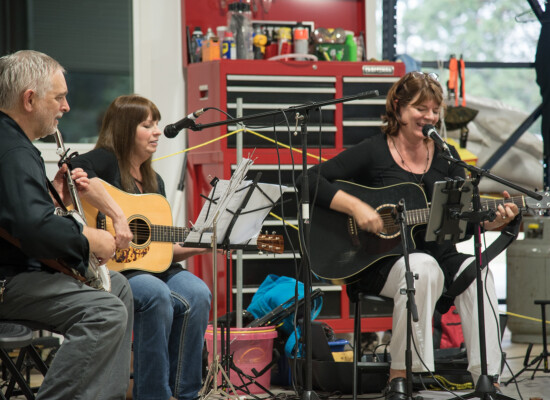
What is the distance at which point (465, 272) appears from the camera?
3340mm

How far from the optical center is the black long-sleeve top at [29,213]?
230 cm

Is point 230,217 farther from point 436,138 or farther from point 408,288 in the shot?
point 436,138

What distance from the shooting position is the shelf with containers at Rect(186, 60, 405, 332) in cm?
471

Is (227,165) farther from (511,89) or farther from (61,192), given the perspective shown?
(511,89)

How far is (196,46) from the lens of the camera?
16.6ft

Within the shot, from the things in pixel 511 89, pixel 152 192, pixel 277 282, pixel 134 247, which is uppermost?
pixel 511 89

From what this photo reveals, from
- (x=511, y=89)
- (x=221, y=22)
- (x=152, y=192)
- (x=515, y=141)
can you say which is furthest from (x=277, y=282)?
(x=511, y=89)

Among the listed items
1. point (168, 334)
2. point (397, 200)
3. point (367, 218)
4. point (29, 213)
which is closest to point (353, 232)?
point (367, 218)

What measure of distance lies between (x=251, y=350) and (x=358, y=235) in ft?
2.74

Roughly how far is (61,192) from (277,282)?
166 centimetres

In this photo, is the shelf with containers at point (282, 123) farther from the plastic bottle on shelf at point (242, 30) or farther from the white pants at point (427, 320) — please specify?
the white pants at point (427, 320)

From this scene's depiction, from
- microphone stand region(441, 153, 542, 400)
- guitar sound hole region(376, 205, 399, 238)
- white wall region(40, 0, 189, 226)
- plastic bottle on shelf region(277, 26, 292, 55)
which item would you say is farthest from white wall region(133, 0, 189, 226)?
microphone stand region(441, 153, 542, 400)

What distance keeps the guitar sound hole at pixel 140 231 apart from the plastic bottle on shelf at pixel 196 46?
200cm

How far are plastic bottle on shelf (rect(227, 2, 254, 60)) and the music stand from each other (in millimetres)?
1965
